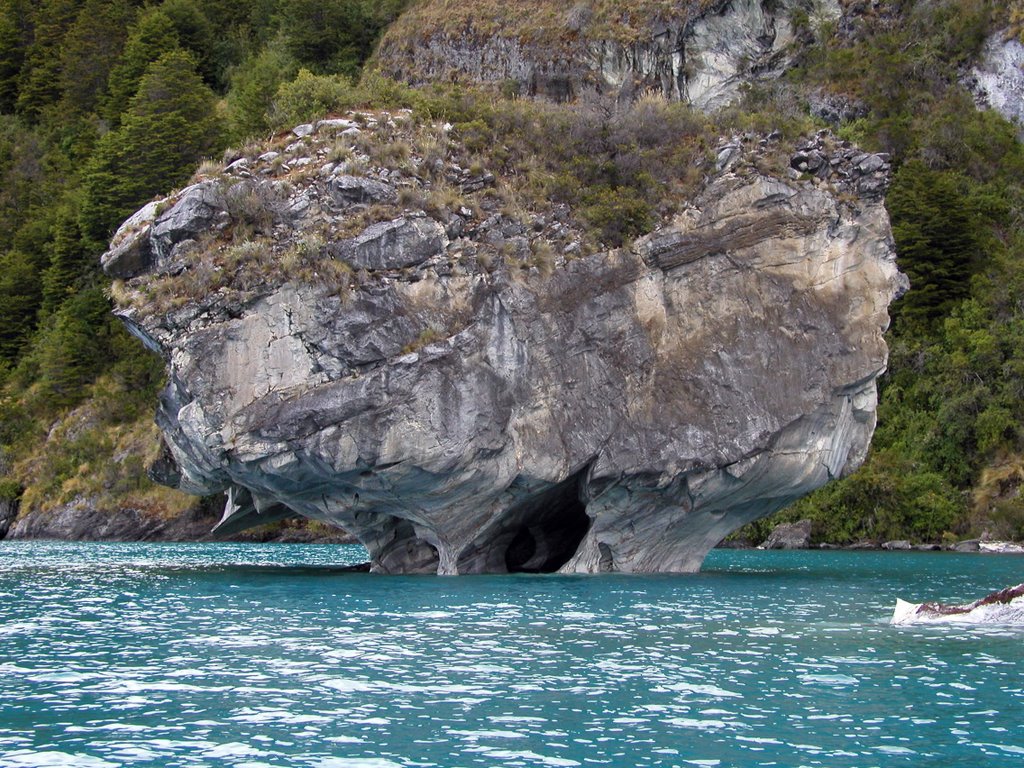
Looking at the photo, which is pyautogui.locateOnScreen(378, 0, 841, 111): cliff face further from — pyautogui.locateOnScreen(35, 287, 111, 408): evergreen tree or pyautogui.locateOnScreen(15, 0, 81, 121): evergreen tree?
pyautogui.locateOnScreen(15, 0, 81, 121): evergreen tree

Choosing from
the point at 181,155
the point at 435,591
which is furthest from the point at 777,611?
the point at 181,155

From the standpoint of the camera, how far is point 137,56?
72438 mm

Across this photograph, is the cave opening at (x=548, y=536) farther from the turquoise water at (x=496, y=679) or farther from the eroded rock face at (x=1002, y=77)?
the eroded rock face at (x=1002, y=77)

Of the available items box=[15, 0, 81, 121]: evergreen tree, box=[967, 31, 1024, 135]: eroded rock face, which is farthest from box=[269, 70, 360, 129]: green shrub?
box=[15, 0, 81, 121]: evergreen tree

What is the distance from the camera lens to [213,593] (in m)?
24.2

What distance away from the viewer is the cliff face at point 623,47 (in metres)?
62.4

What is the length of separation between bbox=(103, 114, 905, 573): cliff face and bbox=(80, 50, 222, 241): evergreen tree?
91.4 ft

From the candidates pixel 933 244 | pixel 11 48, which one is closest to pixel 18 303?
pixel 11 48

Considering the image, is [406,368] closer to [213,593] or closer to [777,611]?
[213,593]

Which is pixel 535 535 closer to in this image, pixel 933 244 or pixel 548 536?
pixel 548 536

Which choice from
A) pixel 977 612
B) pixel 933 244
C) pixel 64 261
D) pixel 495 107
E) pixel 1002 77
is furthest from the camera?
pixel 64 261

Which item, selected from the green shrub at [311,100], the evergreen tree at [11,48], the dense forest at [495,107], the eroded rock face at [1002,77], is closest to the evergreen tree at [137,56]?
the dense forest at [495,107]

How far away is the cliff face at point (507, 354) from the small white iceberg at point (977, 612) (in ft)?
29.2

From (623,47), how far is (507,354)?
39719 mm
